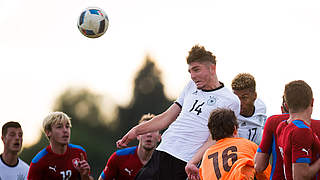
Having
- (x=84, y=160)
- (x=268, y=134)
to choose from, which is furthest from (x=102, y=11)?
(x=268, y=134)

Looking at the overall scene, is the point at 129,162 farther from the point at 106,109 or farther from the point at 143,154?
the point at 106,109

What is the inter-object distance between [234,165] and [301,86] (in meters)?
1.35

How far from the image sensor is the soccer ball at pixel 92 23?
431 inches

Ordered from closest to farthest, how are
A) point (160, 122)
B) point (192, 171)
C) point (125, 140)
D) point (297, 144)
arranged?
point (297, 144), point (192, 171), point (125, 140), point (160, 122)

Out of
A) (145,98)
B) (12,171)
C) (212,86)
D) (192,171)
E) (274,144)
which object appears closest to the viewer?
(274,144)

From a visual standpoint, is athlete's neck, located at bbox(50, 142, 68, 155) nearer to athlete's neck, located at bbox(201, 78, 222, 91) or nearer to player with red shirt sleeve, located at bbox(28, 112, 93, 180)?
player with red shirt sleeve, located at bbox(28, 112, 93, 180)

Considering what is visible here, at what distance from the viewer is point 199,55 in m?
7.26

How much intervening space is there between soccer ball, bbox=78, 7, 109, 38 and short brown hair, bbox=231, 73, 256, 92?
3.75m

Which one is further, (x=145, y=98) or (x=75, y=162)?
(x=145, y=98)

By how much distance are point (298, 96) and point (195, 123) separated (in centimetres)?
205

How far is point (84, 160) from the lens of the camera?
10.2 m

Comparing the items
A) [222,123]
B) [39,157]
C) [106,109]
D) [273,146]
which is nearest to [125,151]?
[39,157]

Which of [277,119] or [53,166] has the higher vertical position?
[277,119]

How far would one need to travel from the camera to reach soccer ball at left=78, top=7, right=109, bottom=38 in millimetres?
10938
